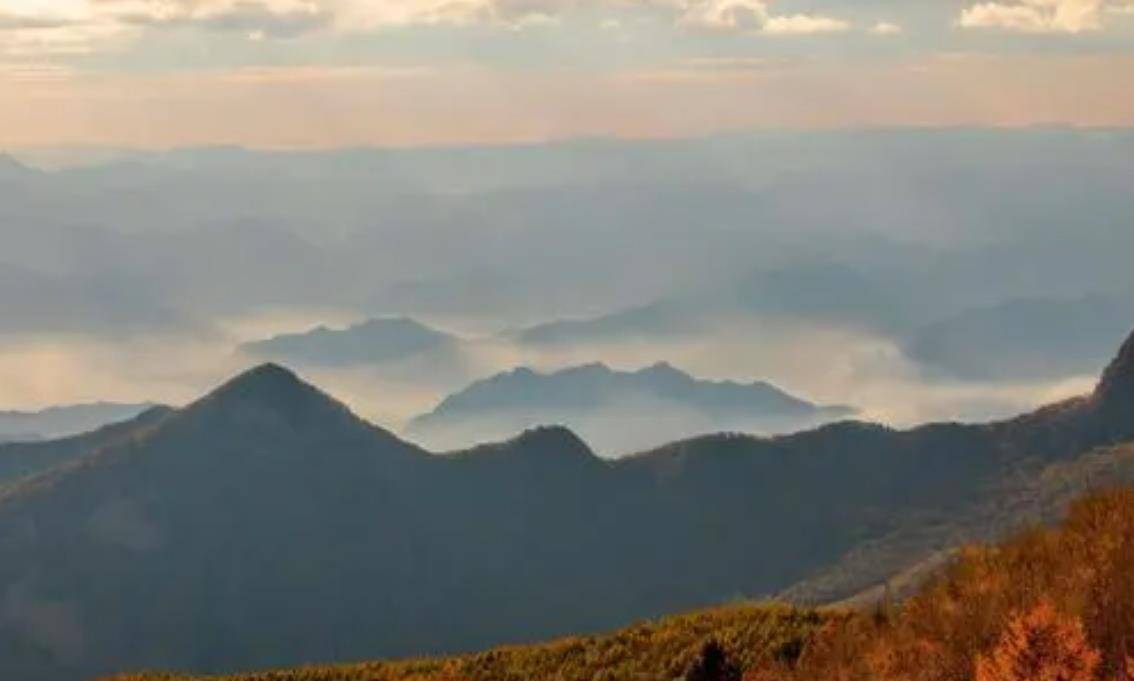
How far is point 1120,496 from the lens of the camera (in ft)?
72.2

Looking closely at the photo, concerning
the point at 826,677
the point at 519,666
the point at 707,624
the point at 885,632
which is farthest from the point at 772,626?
the point at 826,677

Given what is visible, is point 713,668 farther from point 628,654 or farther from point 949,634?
point 628,654

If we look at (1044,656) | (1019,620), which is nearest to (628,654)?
(1019,620)

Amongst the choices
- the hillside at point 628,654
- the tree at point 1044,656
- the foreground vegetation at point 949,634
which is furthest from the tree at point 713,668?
the tree at point 1044,656

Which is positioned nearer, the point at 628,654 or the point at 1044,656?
the point at 1044,656

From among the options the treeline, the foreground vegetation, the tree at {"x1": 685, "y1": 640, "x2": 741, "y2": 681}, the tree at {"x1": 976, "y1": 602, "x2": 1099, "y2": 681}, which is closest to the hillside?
the foreground vegetation

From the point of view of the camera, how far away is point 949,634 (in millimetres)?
17078

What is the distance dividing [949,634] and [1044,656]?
4.00 m

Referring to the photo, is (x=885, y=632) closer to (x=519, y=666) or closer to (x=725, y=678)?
(x=725, y=678)

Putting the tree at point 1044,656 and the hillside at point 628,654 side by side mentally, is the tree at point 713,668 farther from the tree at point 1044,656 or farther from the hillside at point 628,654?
the tree at point 1044,656

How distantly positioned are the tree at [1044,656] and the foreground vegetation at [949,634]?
10mm

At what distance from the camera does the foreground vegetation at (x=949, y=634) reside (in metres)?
13.8

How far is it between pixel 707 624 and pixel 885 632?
9.97 meters

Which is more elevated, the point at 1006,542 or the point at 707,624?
the point at 1006,542
